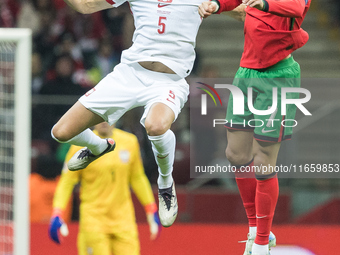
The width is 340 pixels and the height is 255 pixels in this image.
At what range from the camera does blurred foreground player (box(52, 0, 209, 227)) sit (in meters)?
4.60

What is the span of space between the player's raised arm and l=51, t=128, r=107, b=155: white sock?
1617mm

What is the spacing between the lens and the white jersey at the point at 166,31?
460cm

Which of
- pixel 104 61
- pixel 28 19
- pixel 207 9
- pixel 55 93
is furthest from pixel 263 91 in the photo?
pixel 28 19

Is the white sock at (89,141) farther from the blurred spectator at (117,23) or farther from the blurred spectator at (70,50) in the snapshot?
the blurred spectator at (117,23)

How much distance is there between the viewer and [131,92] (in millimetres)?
4734

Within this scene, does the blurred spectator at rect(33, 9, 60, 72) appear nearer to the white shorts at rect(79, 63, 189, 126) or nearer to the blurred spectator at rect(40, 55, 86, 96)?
the blurred spectator at rect(40, 55, 86, 96)

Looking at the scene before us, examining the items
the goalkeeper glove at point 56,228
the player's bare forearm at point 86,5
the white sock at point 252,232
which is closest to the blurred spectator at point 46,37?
the goalkeeper glove at point 56,228

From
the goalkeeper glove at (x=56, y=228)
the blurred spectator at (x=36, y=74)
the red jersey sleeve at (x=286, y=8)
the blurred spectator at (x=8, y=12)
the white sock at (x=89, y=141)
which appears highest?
the red jersey sleeve at (x=286, y=8)

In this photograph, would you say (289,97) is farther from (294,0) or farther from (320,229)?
(320,229)

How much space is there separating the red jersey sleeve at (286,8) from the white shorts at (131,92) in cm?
102

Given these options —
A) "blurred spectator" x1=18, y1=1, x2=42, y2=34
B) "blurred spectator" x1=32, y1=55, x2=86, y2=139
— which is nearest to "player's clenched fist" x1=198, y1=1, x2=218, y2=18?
"blurred spectator" x1=32, y1=55, x2=86, y2=139

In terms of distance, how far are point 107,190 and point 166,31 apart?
242cm

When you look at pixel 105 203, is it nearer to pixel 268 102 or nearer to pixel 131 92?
pixel 131 92

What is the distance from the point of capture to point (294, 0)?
4.09 m
